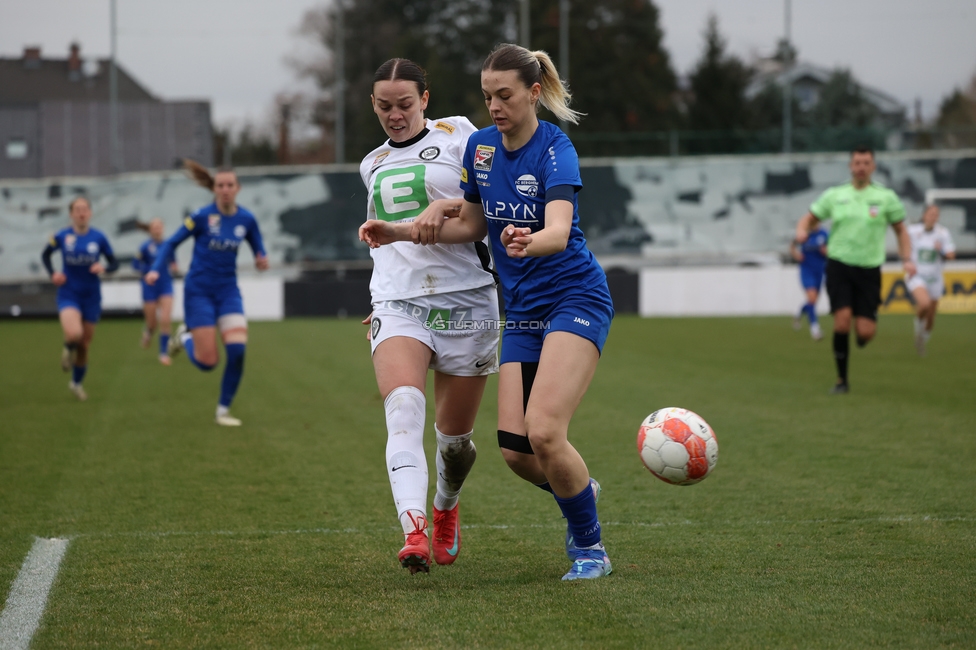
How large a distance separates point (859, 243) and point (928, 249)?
27.0ft

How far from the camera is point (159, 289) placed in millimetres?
16656

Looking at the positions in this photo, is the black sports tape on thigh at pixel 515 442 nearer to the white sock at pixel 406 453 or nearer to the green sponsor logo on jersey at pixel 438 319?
the white sock at pixel 406 453

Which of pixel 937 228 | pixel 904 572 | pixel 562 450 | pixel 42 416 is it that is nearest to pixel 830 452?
pixel 904 572

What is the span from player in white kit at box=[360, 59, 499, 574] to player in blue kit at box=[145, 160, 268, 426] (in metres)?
5.14

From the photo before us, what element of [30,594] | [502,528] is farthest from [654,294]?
[30,594]

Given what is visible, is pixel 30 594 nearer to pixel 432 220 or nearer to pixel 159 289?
pixel 432 220

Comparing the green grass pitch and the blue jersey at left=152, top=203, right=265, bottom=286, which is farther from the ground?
the blue jersey at left=152, top=203, right=265, bottom=286

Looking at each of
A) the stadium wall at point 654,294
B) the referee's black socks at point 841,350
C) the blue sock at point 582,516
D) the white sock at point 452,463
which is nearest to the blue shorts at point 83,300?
the referee's black socks at point 841,350

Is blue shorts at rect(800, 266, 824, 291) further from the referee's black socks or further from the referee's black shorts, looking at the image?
the referee's black shorts

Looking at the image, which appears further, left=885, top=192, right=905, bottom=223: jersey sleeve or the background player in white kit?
the background player in white kit

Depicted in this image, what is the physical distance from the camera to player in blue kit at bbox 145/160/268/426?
9.84 metres

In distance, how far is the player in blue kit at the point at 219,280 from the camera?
9.84m

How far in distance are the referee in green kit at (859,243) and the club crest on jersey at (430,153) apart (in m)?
6.81

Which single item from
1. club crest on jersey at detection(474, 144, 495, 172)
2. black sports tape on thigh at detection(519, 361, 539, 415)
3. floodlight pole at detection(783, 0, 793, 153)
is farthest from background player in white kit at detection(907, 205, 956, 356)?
club crest on jersey at detection(474, 144, 495, 172)
